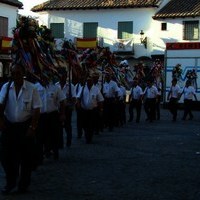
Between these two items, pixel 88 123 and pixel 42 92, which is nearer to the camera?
pixel 42 92

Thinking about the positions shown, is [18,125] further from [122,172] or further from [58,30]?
[58,30]

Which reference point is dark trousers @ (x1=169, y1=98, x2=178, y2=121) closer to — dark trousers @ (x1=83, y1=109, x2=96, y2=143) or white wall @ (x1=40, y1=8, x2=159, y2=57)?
dark trousers @ (x1=83, y1=109, x2=96, y2=143)

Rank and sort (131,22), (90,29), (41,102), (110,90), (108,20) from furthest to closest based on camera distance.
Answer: (90,29) → (108,20) → (131,22) → (110,90) → (41,102)

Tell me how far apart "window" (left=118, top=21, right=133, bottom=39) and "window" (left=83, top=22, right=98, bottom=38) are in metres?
2.10

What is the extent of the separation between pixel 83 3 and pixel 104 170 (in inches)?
1567

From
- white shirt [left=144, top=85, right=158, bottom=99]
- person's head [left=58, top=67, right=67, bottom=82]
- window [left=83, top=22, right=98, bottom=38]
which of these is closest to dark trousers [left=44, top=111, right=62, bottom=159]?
person's head [left=58, top=67, right=67, bottom=82]

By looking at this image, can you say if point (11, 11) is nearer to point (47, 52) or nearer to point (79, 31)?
point (79, 31)

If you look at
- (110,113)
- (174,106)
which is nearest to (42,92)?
(110,113)

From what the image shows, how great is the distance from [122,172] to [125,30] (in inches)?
1509

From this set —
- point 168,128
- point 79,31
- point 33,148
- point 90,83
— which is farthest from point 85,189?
point 79,31

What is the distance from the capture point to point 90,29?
4884cm

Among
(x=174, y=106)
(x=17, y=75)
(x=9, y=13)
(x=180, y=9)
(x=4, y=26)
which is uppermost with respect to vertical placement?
(x=180, y=9)

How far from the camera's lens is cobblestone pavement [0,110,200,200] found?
8297mm

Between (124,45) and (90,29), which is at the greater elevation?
(90,29)
